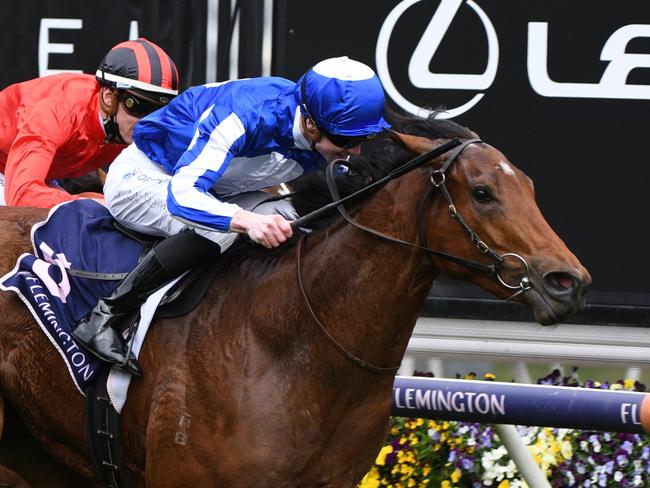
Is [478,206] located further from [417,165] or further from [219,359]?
[219,359]

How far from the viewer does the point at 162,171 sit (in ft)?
13.8

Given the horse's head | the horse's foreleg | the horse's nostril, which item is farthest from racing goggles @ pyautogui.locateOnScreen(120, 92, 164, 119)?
the horse's nostril

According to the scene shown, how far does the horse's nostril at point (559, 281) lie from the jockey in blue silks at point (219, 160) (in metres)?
0.72

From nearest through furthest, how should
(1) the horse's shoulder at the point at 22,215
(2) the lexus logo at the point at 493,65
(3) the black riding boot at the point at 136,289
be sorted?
1. (3) the black riding boot at the point at 136,289
2. (1) the horse's shoulder at the point at 22,215
3. (2) the lexus logo at the point at 493,65

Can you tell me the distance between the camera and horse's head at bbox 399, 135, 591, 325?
11.2 ft

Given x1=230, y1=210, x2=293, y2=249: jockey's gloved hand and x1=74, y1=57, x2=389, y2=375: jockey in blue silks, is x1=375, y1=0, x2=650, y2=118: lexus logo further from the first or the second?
x1=230, y1=210, x2=293, y2=249: jockey's gloved hand

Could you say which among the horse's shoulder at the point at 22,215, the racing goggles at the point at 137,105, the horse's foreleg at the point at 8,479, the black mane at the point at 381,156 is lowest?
the horse's foreleg at the point at 8,479

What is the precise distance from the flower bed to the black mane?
138cm

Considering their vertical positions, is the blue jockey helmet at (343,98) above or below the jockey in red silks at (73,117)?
above

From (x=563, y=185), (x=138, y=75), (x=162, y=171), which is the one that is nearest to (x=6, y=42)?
(x=138, y=75)

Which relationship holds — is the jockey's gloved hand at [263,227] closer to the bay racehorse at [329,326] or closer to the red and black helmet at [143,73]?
the bay racehorse at [329,326]

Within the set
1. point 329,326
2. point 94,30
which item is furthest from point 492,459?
point 94,30

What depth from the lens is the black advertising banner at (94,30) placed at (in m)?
5.87

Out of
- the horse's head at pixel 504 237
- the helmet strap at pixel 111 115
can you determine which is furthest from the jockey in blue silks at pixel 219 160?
the helmet strap at pixel 111 115
